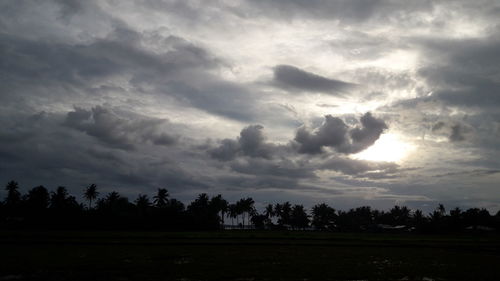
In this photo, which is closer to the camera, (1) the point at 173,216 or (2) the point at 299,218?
(1) the point at 173,216

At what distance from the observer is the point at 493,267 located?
3238 cm

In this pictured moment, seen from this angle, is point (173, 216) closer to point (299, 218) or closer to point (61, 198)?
point (61, 198)

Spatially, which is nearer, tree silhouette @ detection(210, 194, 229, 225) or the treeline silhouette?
the treeline silhouette

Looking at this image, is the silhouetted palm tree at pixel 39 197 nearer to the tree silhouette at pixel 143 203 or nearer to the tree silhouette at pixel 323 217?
the tree silhouette at pixel 143 203

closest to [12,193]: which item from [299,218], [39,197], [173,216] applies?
[39,197]

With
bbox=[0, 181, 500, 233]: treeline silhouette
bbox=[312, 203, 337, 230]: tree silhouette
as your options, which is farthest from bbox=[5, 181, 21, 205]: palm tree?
bbox=[312, 203, 337, 230]: tree silhouette

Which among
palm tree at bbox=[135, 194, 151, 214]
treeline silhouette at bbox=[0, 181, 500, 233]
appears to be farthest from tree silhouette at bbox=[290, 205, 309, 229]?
palm tree at bbox=[135, 194, 151, 214]

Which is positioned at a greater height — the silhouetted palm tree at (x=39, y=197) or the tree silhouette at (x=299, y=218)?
the silhouetted palm tree at (x=39, y=197)

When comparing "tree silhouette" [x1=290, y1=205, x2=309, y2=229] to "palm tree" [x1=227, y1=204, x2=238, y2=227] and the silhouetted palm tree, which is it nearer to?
"palm tree" [x1=227, y1=204, x2=238, y2=227]

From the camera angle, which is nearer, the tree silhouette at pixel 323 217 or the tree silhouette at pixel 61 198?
the tree silhouette at pixel 61 198

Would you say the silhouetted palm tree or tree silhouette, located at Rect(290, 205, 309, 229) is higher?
the silhouetted palm tree

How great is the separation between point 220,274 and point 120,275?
708 cm

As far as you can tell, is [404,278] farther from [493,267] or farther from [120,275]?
[120,275]

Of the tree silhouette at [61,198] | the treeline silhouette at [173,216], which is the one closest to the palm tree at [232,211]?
the treeline silhouette at [173,216]
